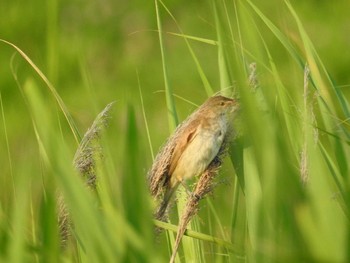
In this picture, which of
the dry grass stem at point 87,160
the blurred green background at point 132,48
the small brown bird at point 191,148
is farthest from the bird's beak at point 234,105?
the blurred green background at point 132,48

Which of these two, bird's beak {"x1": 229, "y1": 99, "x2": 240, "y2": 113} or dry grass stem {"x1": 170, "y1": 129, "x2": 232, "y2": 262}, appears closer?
dry grass stem {"x1": 170, "y1": 129, "x2": 232, "y2": 262}

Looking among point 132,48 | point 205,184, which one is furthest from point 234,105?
point 132,48

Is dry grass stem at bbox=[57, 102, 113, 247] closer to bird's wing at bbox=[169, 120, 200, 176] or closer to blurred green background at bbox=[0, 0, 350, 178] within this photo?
bird's wing at bbox=[169, 120, 200, 176]

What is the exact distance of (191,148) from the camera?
3.23 metres

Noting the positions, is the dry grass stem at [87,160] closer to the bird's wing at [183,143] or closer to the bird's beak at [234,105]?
the bird's beak at [234,105]

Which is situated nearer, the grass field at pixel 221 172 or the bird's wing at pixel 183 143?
the grass field at pixel 221 172

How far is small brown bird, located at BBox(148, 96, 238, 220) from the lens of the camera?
2420 mm

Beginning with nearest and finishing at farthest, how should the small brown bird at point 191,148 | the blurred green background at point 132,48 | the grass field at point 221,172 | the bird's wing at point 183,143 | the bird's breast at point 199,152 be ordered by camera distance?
the grass field at point 221,172 < the small brown bird at point 191,148 < the bird's breast at point 199,152 < the bird's wing at point 183,143 < the blurred green background at point 132,48

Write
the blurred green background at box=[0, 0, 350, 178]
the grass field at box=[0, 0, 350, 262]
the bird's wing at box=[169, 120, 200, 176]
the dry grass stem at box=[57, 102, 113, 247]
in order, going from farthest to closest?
the blurred green background at box=[0, 0, 350, 178], the bird's wing at box=[169, 120, 200, 176], the dry grass stem at box=[57, 102, 113, 247], the grass field at box=[0, 0, 350, 262]

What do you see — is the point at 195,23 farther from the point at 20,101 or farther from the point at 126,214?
the point at 126,214

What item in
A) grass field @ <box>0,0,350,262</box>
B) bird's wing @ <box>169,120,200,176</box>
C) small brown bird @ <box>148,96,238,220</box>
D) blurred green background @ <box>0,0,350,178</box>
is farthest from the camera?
blurred green background @ <box>0,0,350,178</box>

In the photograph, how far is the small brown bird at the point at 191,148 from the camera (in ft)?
7.94

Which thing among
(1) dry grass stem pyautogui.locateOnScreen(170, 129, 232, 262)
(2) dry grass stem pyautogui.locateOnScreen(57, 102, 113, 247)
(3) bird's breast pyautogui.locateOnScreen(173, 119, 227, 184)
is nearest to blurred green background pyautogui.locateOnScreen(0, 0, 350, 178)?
(3) bird's breast pyautogui.locateOnScreen(173, 119, 227, 184)

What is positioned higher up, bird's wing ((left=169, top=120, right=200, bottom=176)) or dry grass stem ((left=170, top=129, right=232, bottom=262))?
bird's wing ((left=169, top=120, right=200, bottom=176))
